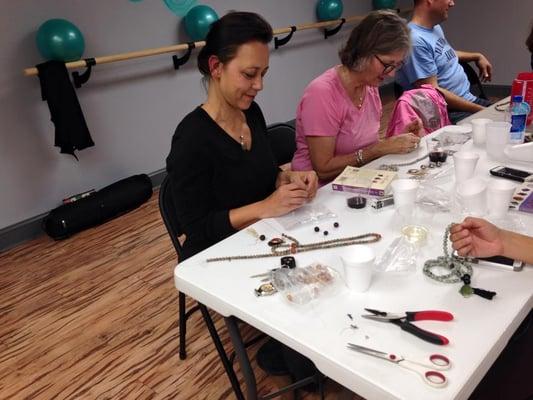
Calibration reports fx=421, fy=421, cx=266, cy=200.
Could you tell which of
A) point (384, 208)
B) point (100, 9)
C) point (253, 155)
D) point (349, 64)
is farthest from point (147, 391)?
point (100, 9)

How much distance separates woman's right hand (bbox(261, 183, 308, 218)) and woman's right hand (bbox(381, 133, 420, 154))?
58 centimetres

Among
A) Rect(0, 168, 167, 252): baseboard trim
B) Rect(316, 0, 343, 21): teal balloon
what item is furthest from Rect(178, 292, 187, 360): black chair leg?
Rect(316, 0, 343, 21): teal balloon

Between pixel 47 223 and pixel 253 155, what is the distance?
6.72ft

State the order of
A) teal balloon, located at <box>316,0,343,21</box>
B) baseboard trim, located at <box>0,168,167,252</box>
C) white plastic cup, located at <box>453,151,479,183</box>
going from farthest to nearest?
teal balloon, located at <box>316,0,343,21</box>
baseboard trim, located at <box>0,168,167,252</box>
white plastic cup, located at <box>453,151,479,183</box>

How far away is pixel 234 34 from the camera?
125cm

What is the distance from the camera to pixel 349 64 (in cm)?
172

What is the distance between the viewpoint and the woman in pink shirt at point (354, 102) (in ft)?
5.38

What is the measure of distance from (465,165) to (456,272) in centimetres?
52

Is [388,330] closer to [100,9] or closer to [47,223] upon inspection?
[47,223]

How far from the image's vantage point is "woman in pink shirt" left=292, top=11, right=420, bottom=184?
1.64 metres

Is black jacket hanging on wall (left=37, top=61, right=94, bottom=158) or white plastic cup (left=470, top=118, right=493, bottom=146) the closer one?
white plastic cup (left=470, top=118, right=493, bottom=146)

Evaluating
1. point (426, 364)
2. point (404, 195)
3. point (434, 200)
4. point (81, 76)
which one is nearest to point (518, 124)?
point (434, 200)

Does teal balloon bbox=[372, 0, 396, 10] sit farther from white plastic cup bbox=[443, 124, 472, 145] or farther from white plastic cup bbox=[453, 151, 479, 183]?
white plastic cup bbox=[453, 151, 479, 183]

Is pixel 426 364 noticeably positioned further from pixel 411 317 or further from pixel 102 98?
pixel 102 98
